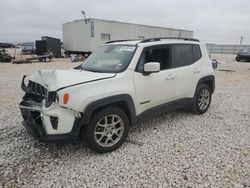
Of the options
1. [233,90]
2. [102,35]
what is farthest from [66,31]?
[233,90]

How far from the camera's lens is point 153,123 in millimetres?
4629

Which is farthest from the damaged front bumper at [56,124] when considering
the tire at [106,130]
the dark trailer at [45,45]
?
the dark trailer at [45,45]

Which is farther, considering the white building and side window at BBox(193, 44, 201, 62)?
the white building

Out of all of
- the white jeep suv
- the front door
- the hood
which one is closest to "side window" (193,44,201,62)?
the white jeep suv

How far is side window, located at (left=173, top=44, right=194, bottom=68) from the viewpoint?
4422 mm

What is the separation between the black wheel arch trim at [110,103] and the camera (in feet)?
9.93

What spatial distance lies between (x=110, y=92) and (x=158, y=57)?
1.39m

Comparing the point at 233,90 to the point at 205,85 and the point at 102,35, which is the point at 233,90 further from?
the point at 102,35

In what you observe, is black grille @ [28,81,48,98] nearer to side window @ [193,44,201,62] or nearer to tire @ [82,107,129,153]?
tire @ [82,107,129,153]

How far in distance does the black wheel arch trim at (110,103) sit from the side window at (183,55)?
146cm

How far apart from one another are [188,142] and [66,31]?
860 inches

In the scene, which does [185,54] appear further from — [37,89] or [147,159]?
[37,89]

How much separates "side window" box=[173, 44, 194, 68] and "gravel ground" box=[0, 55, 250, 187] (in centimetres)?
125

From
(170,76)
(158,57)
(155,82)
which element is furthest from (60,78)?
(170,76)
